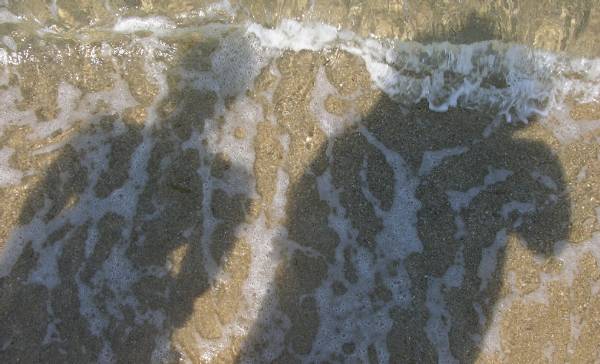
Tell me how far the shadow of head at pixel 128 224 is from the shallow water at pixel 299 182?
2 centimetres

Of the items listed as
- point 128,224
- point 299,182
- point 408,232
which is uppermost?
point 299,182

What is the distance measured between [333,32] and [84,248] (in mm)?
3269

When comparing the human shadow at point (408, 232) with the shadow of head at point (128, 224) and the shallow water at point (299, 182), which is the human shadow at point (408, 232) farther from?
the shadow of head at point (128, 224)

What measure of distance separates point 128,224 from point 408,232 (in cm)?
275

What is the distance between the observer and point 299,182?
4.40m

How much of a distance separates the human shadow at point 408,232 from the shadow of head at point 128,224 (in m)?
0.79

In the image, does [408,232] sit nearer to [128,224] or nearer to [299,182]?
[299,182]

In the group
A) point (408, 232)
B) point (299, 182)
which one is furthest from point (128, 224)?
point (408, 232)

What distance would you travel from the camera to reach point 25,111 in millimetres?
4480

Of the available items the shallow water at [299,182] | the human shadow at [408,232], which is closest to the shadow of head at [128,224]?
the shallow water at [299,182]

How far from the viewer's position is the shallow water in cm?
429

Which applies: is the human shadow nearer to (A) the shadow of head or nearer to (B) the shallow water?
(B) the shallow water

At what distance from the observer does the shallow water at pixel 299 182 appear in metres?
4.29

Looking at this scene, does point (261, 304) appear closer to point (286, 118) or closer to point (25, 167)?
point (286, 118)
